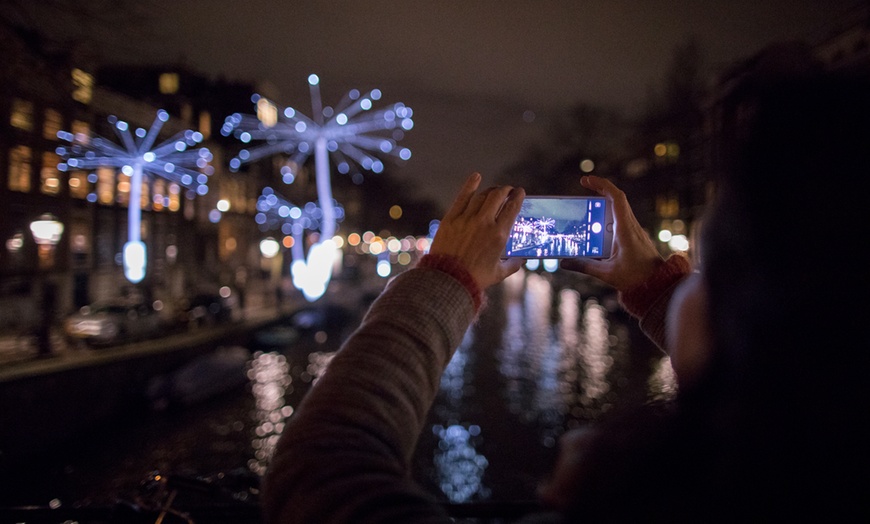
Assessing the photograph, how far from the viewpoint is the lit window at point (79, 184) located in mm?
21109

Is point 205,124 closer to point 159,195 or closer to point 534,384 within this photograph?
point 159,195

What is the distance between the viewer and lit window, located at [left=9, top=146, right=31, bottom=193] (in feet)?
59.3

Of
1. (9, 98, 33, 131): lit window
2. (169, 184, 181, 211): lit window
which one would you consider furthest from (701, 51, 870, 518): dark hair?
(169, 184, 181, 211): lit window

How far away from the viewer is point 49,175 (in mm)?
19766

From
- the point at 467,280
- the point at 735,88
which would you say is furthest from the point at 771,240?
the point at 735,88

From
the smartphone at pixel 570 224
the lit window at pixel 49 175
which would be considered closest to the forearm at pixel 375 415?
the smartphone at pixel 570 224

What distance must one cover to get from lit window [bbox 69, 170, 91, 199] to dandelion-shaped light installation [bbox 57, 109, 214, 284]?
0.70 metres

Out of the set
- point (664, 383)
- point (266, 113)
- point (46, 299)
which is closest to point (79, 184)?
point (46, 299)

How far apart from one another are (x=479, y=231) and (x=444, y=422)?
1202 centimetres

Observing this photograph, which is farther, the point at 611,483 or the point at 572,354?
the point at 572,354

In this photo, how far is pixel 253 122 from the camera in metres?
33.9

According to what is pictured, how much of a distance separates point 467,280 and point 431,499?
1.07 ft

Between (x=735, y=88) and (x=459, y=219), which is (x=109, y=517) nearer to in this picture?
(x=459, y=219)

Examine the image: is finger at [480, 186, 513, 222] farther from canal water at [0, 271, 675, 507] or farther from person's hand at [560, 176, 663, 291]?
canal water at [0, 271, 675, 507]
